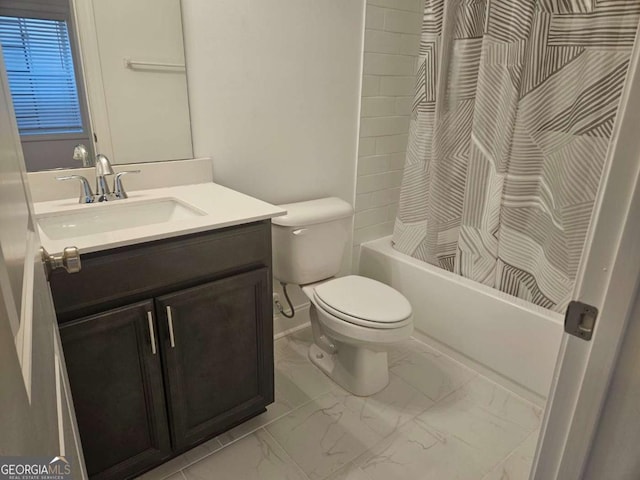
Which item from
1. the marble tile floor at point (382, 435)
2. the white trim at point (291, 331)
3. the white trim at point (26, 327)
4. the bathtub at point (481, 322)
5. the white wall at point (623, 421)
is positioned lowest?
the marble tile floor at point (382, 435)

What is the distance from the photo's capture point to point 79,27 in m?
1.45

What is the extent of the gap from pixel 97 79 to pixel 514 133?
1632 millimetres

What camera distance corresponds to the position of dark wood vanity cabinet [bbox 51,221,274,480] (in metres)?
1.18

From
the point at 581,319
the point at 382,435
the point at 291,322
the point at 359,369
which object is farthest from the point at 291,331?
the point at 581,319

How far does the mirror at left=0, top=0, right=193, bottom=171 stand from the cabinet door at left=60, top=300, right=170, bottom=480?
652 mm

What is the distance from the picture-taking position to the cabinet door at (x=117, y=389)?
119 cm

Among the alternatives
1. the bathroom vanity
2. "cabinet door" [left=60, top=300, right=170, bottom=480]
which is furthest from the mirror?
"cabinet door" [left=60, top=300, right=170, bottom=480]

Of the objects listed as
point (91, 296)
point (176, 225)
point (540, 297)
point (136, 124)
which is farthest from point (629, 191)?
point (136, 124)

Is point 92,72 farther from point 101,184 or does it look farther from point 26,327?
point 26,327

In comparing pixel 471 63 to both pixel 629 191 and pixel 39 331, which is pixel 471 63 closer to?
pixel 629 191

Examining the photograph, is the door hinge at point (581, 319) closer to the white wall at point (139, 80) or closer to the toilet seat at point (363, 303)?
the toilet seat at point (363, 303)

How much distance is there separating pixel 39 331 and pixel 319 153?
5.72 feet

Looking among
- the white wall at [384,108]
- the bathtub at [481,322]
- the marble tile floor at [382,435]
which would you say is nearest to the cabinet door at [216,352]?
the marble tile floor at [382,435]

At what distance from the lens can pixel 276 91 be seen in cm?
193
